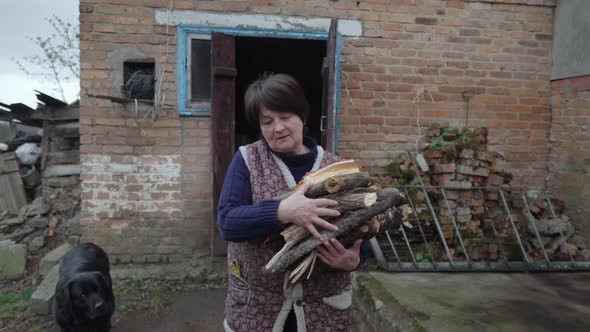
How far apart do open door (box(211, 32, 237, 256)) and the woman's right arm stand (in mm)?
2420

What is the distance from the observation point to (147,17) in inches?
148

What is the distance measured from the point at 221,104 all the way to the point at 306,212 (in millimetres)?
2773

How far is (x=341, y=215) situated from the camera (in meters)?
1.25

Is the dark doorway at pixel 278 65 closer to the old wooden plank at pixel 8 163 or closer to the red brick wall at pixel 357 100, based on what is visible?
the red brick wall at pixel 357 100

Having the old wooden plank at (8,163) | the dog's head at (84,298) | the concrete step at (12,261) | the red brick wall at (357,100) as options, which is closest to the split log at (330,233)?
the dog's head at (84,298)

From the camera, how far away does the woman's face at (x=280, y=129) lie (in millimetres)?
1333

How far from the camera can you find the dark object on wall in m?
3.82

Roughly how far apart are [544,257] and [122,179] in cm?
461

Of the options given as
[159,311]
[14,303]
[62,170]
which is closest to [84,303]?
[159,311]

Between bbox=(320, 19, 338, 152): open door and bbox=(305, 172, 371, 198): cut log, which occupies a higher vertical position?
bbox=(320, 19, 338, 152): open door

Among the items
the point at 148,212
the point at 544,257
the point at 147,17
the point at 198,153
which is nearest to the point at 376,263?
the point at 544,257

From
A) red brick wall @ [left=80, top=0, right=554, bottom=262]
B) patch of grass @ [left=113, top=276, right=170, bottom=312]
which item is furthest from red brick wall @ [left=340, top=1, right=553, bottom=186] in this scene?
patch of grass @ [left=113, top=276, right=170, bottom=312]

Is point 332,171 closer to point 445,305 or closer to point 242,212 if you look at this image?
point 242,212

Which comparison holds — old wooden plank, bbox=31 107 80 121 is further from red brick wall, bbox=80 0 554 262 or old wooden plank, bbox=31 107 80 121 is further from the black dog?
the black dog
